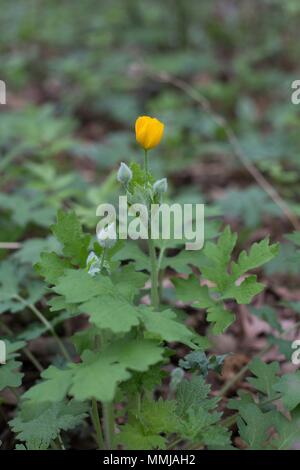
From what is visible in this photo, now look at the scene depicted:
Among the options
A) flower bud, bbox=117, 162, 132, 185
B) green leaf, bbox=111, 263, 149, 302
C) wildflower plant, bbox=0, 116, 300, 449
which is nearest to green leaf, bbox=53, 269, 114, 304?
wildflower plant, bbox=0, 116, 300, 449

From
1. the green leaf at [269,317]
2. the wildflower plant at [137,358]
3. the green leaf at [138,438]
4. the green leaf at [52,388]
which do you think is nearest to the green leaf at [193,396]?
the wildflower plant at [137,358]

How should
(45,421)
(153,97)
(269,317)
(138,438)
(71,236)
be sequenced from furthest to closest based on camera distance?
(153,97) < (269,317) < (71,236) < (45,421) < (138,438)

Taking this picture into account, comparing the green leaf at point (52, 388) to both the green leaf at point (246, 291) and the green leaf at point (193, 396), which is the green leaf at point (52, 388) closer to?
the green leaf at point (193, 396)

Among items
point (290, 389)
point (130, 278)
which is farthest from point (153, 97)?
point (290, 389)

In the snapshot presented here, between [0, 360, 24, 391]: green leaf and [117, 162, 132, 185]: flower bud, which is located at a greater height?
[117, 162, 132, 185]: flower bud

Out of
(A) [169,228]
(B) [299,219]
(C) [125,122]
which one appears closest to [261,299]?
(B) [299,219]

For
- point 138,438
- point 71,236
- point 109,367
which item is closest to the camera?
point 109,367

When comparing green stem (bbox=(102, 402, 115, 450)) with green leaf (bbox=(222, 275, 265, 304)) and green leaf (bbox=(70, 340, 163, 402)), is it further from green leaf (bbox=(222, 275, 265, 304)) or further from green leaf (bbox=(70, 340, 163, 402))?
green leaf (bbox=(222, 275, 265, 304))

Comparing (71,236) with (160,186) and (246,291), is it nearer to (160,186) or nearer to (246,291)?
(160,186)

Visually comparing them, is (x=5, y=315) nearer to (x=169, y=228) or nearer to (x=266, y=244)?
(x=169, y=228)
